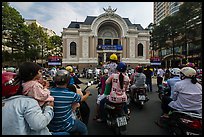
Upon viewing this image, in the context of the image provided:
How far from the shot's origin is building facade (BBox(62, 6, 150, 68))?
3812cm

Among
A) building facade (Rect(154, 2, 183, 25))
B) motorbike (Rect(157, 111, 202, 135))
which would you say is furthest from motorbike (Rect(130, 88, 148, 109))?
building facade (Rect(154, 2, 183, 25))

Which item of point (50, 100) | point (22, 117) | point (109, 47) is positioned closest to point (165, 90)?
point (50, 100)

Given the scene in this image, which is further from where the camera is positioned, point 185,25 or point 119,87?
point 185,25

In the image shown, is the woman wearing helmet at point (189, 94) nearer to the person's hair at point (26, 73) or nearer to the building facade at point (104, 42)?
the person's hair at point (26, 73)

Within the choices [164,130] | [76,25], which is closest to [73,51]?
[76,25]

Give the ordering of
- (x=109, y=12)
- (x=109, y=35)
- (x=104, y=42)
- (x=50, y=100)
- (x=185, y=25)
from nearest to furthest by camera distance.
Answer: (x=50, y=100) → (x=185, y=25) → (x=109, y=12) → (x=104, y=42) → (x=109, y=35)

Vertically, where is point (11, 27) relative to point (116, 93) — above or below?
above

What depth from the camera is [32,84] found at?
2184mm

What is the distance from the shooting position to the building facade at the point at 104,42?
38.1m

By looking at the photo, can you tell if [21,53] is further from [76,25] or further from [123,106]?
[123,106]

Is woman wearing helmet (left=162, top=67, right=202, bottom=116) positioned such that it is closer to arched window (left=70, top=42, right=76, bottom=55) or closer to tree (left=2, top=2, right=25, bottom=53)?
tree (left=2, top=2, right=25, bottom=53)

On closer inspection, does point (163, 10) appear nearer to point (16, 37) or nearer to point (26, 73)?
point (16, 37)

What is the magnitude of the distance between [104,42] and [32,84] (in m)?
39.2

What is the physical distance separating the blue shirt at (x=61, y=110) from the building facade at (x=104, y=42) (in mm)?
33611
